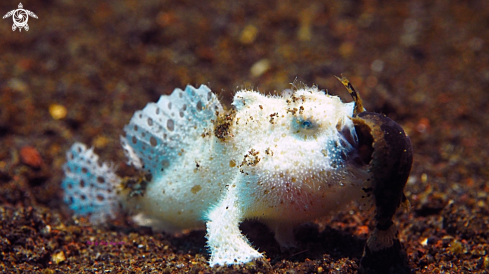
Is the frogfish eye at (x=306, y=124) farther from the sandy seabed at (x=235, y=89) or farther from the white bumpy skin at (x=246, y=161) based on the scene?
the sandy seabed at (x=235, y=89)

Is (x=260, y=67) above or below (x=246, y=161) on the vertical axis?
above

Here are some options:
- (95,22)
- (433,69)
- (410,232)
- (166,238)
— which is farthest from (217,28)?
(410,232)

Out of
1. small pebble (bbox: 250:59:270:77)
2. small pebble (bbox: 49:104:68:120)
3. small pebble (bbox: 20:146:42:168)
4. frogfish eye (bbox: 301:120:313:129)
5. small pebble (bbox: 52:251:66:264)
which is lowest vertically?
small pebble (bbox: 52:251:66:264)

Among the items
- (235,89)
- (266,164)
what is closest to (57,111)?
(235,89)

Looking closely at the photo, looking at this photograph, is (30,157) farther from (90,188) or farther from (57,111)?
(90,188)

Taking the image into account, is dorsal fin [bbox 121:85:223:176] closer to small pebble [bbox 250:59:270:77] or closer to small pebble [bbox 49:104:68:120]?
small pebble [bbox 49:104:68:120]

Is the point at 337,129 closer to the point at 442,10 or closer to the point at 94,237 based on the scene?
the point at 94,237

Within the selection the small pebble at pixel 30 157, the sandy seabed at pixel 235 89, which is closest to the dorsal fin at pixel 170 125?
the sandy seabed at pixel 235 89

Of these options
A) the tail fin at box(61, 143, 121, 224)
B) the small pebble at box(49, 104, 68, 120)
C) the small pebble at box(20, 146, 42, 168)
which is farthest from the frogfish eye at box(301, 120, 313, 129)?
the small pebble at box(49, 104, 68, 120)
